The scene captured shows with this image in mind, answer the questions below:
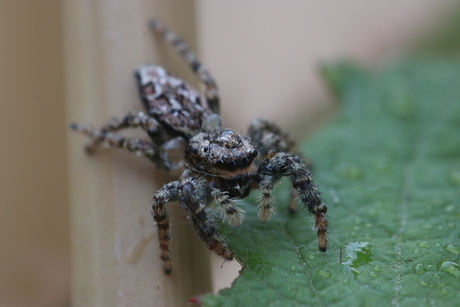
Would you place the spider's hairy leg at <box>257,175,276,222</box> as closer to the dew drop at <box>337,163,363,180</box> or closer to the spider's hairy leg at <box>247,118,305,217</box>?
the spider's hairy leg at <box>247,118,305,217</box>

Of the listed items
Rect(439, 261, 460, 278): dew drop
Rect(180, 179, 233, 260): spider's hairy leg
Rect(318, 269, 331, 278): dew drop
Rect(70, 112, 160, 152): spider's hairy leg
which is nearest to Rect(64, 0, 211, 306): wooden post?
Rect(70, 112, 160, 152): spider's hairy leg

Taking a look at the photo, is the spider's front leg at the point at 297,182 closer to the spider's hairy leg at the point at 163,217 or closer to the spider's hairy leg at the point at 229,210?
the spider's hairy leg at the point at 229,210

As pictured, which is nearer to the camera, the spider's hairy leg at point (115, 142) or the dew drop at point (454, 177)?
the spider's hairy leg at point (115, 142)

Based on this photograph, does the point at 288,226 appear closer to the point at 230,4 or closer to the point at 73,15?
the point at 73,15

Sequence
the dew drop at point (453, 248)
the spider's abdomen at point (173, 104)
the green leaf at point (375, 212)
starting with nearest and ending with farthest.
Result: 1. the green leaf at point (375, 212)
2. the dew drop at point (453, 248)
3. the spider's abdomen at point (173, 104)

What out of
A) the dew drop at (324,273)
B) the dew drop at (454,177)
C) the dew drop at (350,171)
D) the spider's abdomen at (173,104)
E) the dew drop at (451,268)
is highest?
the spider's abdomen at (173,104)

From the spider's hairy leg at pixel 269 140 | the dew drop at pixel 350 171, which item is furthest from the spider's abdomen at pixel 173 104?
the dew drop at pixel 350 171

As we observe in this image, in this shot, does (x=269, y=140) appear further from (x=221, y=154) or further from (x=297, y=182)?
(x=297, y=182)
